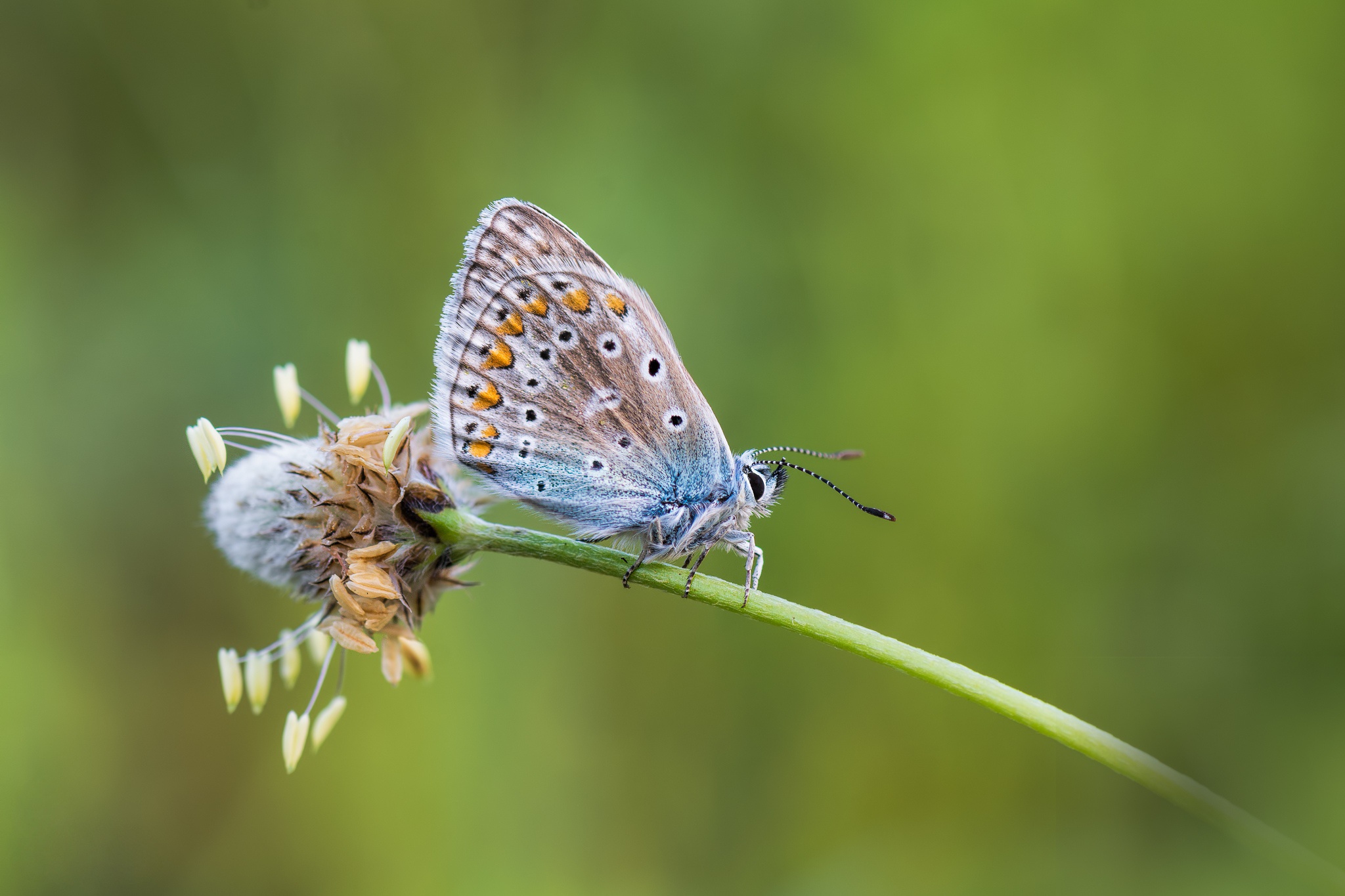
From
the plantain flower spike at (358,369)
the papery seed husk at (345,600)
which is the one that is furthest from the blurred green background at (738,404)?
the papery seed husk at (345,600)

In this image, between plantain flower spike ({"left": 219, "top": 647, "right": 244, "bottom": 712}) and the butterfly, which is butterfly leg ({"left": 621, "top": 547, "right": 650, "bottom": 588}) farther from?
plantain flower spike ({"left": 219, "top": 647, "right": 244, "bottom": 712})

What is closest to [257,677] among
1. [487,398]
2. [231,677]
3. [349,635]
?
[231,677]

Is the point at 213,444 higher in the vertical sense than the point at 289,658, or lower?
higher

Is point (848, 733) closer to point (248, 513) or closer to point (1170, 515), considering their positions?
point (1170, 515)

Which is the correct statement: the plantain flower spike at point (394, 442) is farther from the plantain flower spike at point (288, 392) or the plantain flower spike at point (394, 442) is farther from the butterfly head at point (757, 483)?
the butterfly head at point (757, 483)

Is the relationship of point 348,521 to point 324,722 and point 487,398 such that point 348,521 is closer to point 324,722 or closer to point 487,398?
point 487,398

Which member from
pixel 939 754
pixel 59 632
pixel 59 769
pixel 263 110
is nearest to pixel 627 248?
pixel 263 110
